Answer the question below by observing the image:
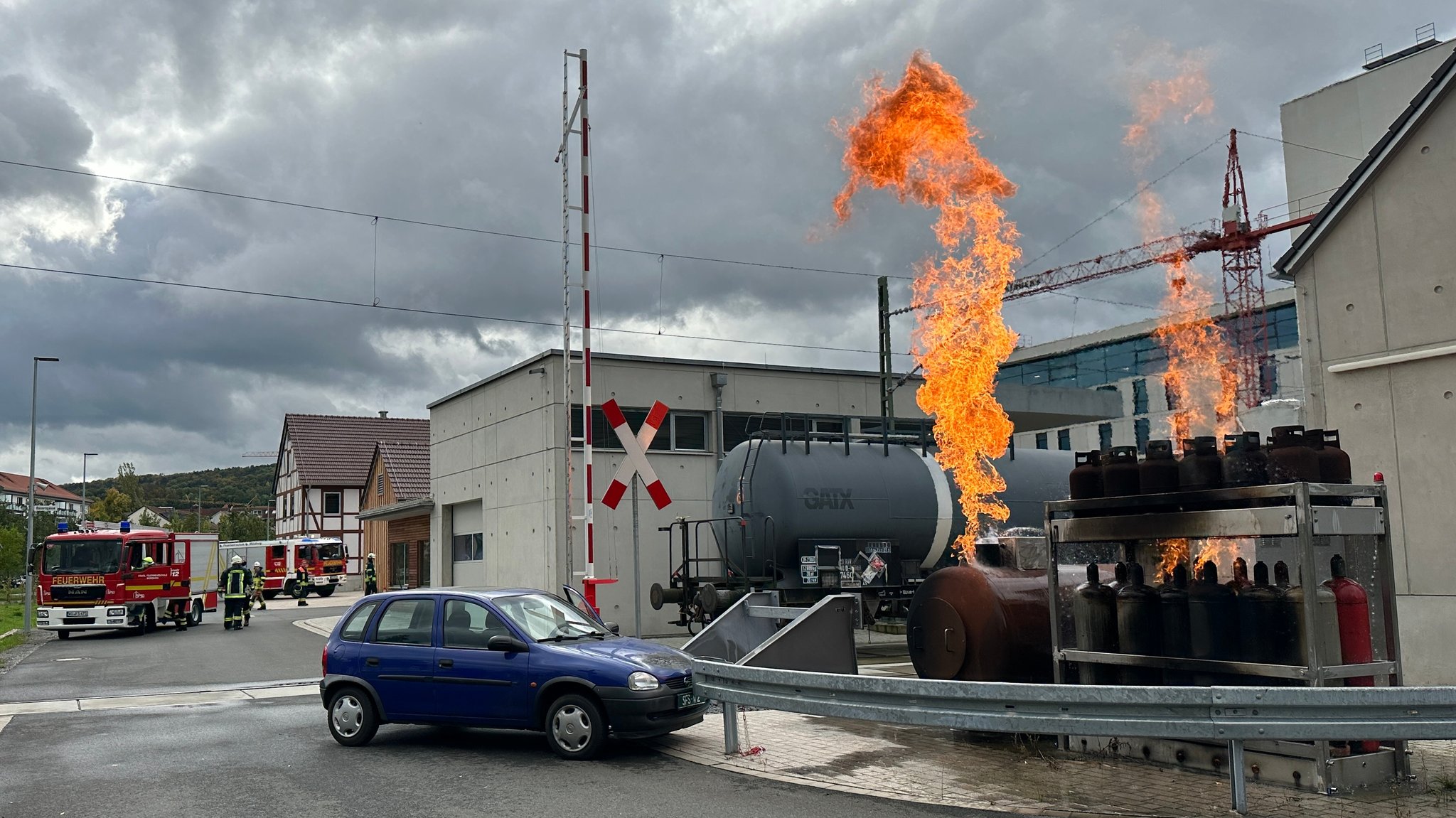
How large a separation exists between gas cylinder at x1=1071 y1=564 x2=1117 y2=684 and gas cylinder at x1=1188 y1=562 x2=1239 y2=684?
0.66m

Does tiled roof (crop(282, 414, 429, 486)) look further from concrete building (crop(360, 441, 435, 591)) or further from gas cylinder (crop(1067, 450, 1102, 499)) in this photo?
gas cylinder (crop(1067, 450, 1102, 499))

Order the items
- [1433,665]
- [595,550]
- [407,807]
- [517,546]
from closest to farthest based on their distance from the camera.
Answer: [407,807], [1433,665], [595,550], [517,546]

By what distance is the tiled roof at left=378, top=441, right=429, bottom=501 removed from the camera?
162ft

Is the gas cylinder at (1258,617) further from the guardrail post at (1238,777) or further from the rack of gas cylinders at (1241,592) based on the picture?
the guardrail post at (1238,777)

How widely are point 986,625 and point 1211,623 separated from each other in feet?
6.56

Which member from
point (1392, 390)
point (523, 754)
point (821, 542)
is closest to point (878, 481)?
point (821, 542)

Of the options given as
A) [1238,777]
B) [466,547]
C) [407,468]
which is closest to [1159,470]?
[1238,777]

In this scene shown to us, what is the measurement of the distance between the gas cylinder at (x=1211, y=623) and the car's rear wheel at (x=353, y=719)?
7.08 m

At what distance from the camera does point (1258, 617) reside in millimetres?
8039

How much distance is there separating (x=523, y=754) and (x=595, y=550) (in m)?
13.3

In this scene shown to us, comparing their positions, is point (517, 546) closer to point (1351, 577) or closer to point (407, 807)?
point (407, 807)

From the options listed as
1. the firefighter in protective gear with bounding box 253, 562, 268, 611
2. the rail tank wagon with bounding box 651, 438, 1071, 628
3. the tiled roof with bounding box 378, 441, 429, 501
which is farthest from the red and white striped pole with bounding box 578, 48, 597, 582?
the tiled roof with bounding box 378, 441, 429, 501

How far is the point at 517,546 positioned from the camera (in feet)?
81.1

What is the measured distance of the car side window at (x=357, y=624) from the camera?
10.3m
